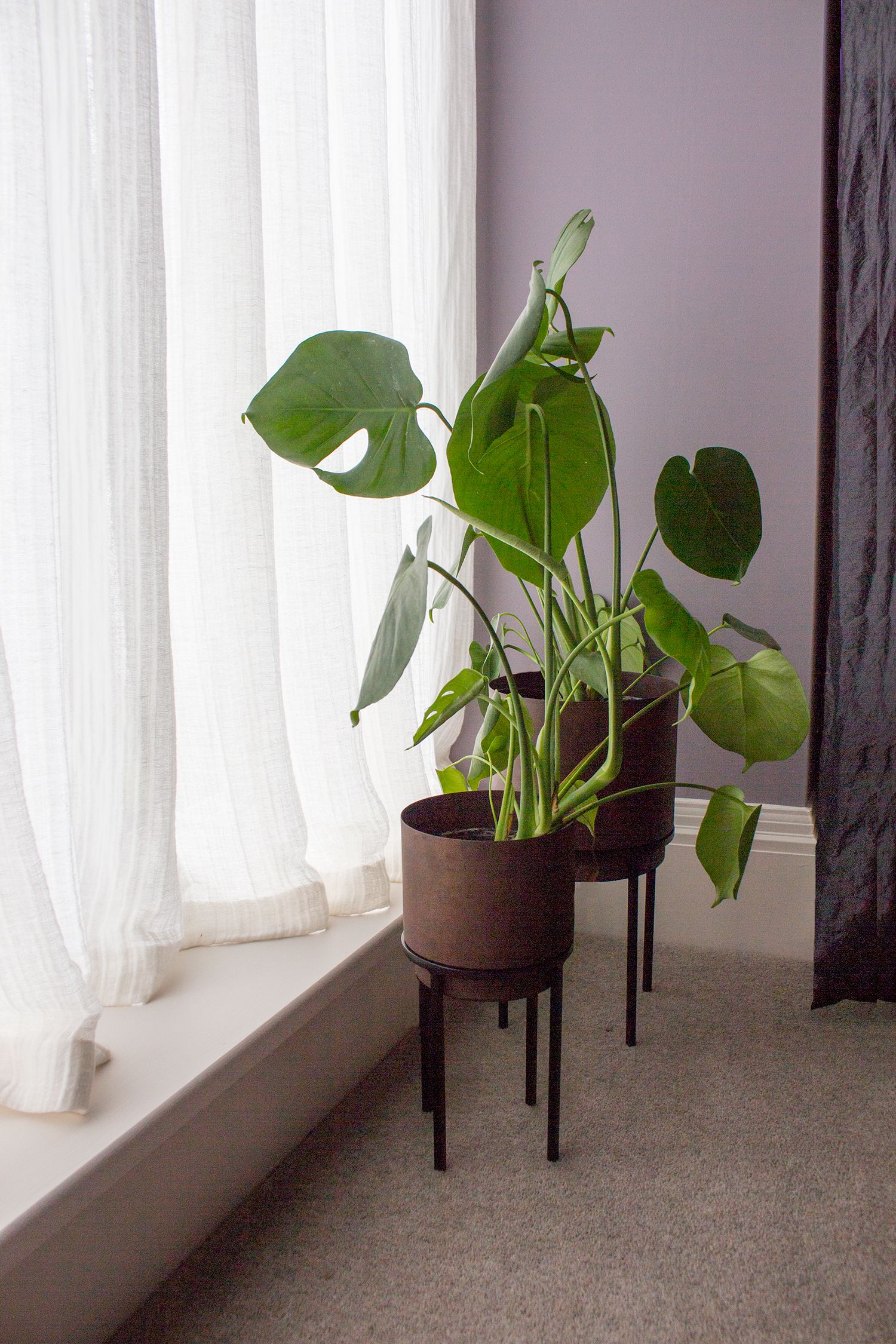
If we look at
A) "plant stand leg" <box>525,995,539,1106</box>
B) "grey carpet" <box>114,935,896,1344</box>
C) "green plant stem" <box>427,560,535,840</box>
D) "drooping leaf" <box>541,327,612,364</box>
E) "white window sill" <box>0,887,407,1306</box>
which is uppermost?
"drooping leaf" <box>541,327,612,364</box>

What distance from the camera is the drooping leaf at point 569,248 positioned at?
0.83 metres

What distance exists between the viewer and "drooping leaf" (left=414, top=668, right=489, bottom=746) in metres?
0.84

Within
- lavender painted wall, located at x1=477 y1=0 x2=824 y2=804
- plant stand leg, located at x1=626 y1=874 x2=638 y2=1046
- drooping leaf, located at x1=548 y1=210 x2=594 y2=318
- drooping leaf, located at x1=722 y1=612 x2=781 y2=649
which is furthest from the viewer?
lavender painted wall, located at x1=477 y1=0 x2=824 y2=804

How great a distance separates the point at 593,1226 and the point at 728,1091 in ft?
0.98

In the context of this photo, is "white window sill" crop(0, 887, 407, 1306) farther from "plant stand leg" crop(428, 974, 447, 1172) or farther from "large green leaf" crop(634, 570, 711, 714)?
"large green leaf" crop(634, 570, 711, 714)

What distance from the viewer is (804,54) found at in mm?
1343

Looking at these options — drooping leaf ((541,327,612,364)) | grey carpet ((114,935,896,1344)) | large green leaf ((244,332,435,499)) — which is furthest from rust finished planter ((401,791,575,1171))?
drooping leaf ((541,327,612,364))

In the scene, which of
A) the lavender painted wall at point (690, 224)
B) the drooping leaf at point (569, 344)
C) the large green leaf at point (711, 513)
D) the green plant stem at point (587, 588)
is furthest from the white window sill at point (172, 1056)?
the lavender painted wall at point (690, 224)

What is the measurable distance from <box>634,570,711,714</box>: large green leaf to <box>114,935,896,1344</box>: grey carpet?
496mm

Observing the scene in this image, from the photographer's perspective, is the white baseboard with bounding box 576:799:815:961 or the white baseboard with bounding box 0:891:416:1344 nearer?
the white baseboard with bounding box 0:891:416:1344

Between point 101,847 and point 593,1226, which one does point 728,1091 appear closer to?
point 593,1226

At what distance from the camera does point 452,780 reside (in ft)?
3.58

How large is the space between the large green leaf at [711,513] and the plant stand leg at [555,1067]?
1.41 feet

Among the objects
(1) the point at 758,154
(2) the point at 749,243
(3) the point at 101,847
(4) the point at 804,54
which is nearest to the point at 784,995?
(3) the point at 101,847
